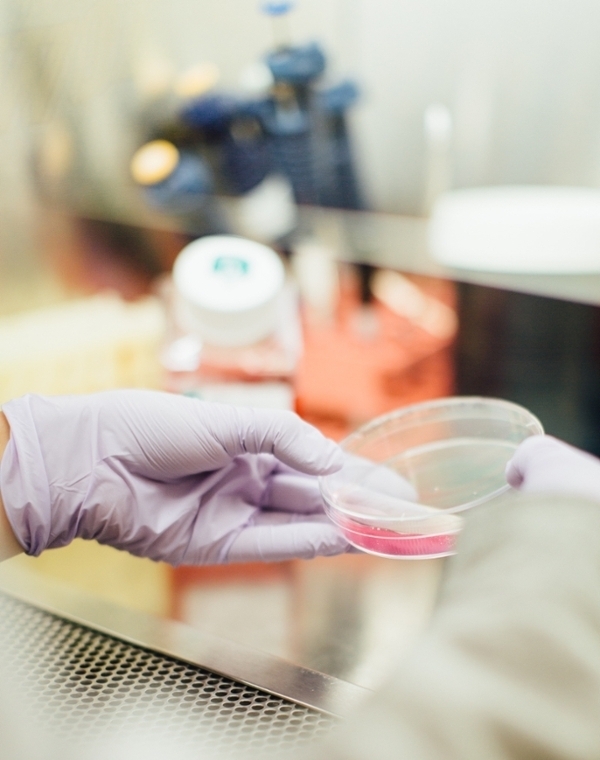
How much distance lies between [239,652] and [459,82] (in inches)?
53.2

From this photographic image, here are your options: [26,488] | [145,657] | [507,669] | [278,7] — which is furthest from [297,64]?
[507,669]

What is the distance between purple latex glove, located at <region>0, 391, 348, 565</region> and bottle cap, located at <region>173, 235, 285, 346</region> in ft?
1.31

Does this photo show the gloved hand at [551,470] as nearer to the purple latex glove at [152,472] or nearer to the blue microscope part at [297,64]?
the purple latex glove at [152,472]

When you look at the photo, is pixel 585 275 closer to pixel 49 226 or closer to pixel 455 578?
pixel 455 578

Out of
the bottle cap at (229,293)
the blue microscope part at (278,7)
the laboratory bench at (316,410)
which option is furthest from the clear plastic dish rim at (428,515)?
the blue microscope part at (278,7)

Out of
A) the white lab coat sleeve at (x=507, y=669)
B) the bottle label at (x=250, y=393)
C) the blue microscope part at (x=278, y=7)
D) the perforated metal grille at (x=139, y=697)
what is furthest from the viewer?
the blue microscope part at (x=278, y=7)

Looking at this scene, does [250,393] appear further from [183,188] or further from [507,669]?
[507,669]

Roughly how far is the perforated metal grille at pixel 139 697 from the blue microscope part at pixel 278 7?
1231 millimetres

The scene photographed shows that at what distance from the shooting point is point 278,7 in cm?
139

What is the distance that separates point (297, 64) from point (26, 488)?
1088mm

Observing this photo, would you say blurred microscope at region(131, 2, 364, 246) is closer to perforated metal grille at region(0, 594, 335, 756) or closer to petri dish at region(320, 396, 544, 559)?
petri dish at region(320, 396, 544, 559)

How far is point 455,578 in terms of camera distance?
0.49m

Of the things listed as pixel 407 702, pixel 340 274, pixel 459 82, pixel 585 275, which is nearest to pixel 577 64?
pixel 459 82

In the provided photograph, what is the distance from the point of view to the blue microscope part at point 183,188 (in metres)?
1.46
